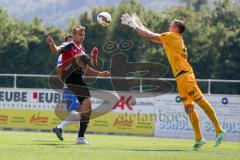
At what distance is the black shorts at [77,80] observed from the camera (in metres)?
14.3

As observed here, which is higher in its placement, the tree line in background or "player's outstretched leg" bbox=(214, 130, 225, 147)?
"player's outstretched leg" bbox=(214, 130, 225, 147)

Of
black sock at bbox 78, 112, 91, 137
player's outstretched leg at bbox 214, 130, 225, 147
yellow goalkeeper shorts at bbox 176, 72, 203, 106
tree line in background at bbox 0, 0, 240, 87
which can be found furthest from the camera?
tree line in background at bbox 0, 0, 240, 87

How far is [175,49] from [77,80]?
2.54 meters

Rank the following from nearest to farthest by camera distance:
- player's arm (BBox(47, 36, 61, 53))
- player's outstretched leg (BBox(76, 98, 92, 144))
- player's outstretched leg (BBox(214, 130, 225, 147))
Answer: player's outstretched leg (BBox(214, 130, 225, 147)), player's arm (BBox(47, 36, 61, 53)), player's outstretched leg (BBox(76, 98, 92, 144))

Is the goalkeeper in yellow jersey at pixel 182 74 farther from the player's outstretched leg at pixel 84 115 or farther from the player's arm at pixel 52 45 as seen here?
the player's outstretched leg at pixel 84 115

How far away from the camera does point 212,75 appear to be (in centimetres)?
4759

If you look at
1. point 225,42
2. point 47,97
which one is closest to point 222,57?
point 225,42

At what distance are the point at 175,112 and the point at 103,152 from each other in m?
14.1

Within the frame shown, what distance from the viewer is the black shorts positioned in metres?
14.3

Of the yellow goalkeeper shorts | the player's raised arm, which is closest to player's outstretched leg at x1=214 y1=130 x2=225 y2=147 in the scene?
the yellow goalkeeper shorts

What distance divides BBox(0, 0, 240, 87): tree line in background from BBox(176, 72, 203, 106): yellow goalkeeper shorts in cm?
3025

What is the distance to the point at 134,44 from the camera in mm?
53438

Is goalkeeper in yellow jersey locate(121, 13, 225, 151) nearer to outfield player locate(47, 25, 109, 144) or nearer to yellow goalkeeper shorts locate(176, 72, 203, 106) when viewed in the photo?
yellow goalkeeper shorts locate(176, 72, 203, 106)

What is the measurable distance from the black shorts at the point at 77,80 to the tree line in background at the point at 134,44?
1129 inches
